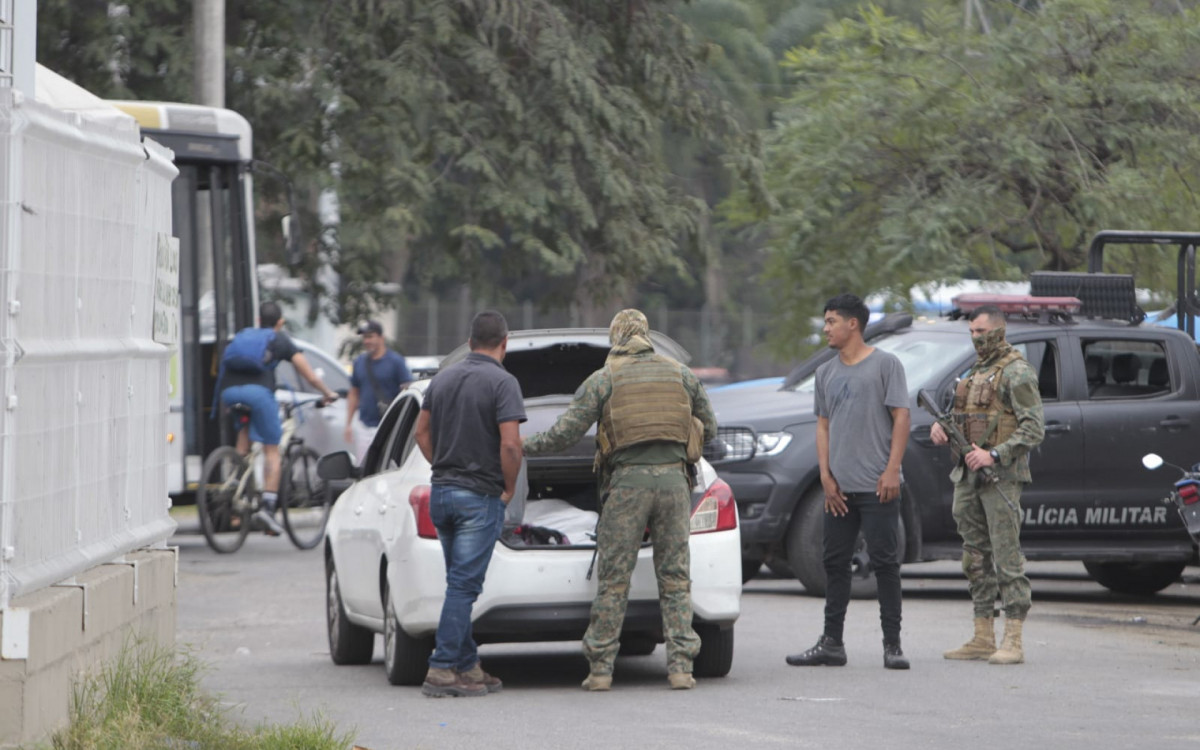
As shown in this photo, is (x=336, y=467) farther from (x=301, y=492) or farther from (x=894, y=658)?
(x=301, y=492)

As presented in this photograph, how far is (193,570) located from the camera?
14812mm

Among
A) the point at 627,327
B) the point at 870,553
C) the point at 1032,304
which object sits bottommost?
the point at 870,553

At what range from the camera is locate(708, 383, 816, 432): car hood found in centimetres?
1251

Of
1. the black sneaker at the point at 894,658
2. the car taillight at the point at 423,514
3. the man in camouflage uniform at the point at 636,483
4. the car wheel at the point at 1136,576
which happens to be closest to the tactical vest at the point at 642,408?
the man in camouflage uniform at the point at 636,483

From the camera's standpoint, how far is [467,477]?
27.9 feet

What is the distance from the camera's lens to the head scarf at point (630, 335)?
8.87 meters

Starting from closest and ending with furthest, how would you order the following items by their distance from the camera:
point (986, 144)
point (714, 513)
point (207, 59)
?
point (714, 513) < point (207, 59) < point (986, 144)

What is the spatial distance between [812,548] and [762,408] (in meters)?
1.03

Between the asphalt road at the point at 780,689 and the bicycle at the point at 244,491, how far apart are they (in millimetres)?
2474

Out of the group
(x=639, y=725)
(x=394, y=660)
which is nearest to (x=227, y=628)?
(x=394, y=660)

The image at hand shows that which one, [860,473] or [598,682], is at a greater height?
[860,473]

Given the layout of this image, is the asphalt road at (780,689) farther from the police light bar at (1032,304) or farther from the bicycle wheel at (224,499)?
the bicycle wheel at (224,499)

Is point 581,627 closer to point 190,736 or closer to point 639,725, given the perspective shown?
point 639,725

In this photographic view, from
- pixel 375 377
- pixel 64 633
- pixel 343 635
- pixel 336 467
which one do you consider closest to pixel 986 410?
pixel 336 467
